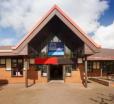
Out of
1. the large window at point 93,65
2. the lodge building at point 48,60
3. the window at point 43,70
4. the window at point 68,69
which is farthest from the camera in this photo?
the large window at point 93,65

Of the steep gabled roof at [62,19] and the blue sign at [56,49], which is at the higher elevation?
the steep gabled roof at [62,19]

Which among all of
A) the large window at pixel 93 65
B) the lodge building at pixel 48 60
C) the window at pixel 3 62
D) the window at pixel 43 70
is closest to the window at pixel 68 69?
the lodge building at pixel 48 60

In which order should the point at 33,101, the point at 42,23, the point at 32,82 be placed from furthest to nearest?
the point at 32,82 → the point at 42,23 → the point at 33,101

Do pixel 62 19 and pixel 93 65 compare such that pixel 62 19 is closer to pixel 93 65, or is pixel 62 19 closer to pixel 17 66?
pixel 17 66

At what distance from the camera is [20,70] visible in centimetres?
2472

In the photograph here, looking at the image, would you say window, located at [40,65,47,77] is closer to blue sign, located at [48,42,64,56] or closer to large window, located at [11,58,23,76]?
blue sign, located at [48,42,64,56]

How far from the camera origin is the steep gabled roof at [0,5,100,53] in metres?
19.9

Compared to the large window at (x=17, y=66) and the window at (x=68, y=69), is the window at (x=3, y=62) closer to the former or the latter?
the large window at (x=17, y=66)

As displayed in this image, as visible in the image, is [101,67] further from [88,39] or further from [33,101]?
[33,101]

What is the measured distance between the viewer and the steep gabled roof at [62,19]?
785 inches

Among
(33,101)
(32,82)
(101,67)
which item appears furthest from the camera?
(101,67)

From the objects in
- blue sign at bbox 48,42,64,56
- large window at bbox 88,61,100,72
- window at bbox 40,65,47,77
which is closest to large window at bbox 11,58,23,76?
window at bbox 40,65,47,77

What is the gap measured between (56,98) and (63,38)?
1075cm

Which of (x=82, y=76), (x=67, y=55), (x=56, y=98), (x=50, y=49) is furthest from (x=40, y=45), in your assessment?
(x=56, y=98)
